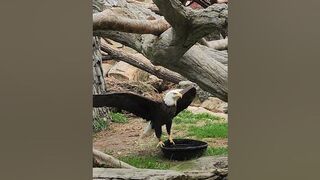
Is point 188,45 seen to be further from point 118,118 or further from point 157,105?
point 118,118

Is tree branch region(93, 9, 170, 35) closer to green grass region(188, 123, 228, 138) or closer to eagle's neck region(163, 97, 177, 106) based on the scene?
eagle's neck region(163, 97, 177, 106)

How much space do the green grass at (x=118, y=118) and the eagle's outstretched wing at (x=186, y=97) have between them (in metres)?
0.35

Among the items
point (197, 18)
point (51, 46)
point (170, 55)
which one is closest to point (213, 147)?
point (170, 55)

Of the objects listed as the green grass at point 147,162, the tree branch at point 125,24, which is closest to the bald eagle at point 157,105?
the green grass at point 147,162

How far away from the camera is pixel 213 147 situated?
2824mm

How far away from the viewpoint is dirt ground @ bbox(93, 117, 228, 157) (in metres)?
2.62

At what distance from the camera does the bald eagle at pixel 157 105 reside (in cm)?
270

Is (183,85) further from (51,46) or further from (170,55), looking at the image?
(51,46)

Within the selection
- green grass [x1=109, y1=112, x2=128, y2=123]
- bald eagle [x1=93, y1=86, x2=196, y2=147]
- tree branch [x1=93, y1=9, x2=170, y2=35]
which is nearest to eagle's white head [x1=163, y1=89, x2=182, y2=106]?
bald eagle [x1=93, y1=86, x2=196, y2=147]

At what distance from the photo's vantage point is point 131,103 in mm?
2711

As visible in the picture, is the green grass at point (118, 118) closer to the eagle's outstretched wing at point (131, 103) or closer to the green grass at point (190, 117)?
the eagle's outstretched wing at point (131, 103)

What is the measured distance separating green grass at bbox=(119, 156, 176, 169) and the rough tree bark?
1.76 ft

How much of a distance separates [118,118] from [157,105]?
0.26 meters
